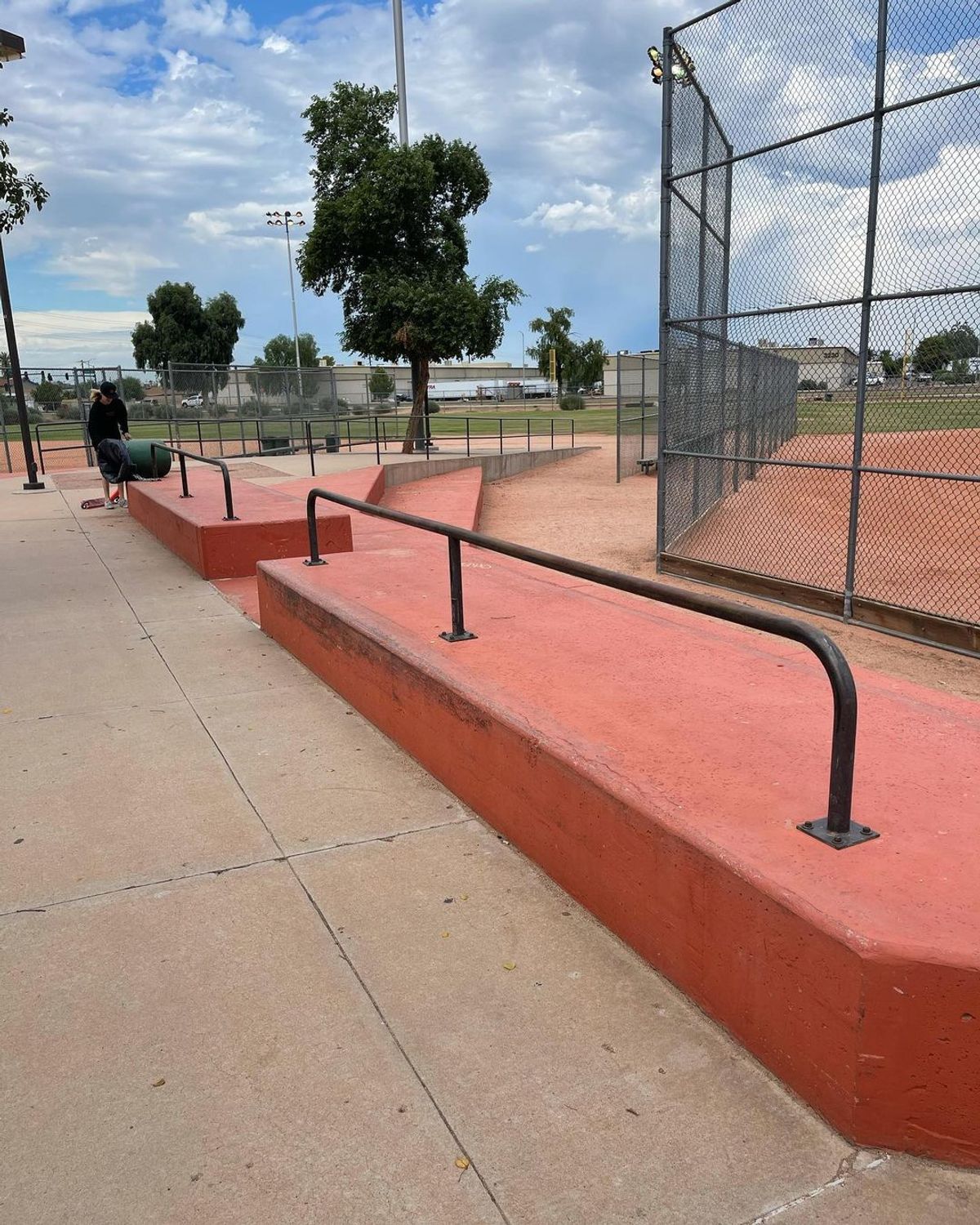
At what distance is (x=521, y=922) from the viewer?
3.05m

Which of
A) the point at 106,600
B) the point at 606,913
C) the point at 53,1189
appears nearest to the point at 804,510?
the point at 106,600

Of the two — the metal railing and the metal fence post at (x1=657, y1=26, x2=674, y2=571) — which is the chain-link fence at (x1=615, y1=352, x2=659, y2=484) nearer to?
the metal railing

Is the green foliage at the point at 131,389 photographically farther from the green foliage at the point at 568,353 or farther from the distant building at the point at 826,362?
the green foliage at the point at 568,353

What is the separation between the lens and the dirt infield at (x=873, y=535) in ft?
30.4

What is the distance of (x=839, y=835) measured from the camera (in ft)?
7.88

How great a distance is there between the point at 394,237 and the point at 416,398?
4.10 metres

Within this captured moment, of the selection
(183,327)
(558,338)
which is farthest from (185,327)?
(558,338)

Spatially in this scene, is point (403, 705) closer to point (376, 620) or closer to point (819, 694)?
point (376, 620)

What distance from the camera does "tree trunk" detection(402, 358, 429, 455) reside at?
82.6ft

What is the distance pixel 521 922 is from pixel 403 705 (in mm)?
1479

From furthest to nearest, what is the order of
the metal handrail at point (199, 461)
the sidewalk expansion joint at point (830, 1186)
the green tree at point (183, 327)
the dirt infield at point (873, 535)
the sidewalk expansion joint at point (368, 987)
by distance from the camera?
the green tree at point (183, 327) → the dirt infield at point (873, 535) → the metal handrail at point (199, 461) → the sidewalk expansion joint at point (368, 987) → the sidewalk expansion joint at point (830, 1186)

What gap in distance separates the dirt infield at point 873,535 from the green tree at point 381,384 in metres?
16.7

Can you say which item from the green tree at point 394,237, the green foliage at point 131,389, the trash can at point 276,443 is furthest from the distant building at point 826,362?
the green foliage at point 131,389

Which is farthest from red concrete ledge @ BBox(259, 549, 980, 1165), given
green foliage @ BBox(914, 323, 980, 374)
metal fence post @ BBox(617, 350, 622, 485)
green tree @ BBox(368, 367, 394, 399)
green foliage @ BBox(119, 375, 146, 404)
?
green tree @ BBox(368, 367, 394, 399)
